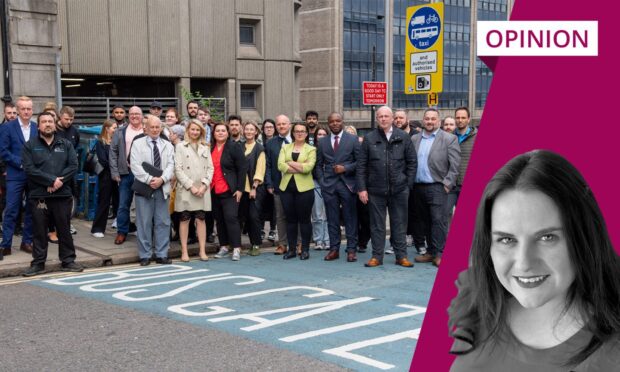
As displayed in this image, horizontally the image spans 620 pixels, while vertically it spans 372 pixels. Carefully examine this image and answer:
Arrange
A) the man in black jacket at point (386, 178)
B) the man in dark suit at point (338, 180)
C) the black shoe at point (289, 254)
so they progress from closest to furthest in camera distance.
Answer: the man in black jacket at point (386, 178), the man in dark suit at point (338, 180), the black shoe at point (289, 254)

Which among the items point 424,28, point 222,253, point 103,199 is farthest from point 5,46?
point 424,28

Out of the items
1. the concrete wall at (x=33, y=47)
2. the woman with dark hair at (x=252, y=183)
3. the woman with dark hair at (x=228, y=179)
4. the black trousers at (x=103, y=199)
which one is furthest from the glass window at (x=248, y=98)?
the woman with dark hair at (x=228, y=179)

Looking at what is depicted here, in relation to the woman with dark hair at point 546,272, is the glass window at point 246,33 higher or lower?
higher

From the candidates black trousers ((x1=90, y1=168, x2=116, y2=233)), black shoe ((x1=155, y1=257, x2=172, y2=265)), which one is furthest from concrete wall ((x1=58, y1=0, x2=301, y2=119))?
black shoe ((x1=155, y1=257, x2=172, y2=265))

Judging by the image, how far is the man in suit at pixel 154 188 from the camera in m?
9.55

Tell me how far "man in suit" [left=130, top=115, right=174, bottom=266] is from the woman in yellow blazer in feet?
5.07

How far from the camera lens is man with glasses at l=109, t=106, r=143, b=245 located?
10.5m

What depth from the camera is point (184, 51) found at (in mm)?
29281

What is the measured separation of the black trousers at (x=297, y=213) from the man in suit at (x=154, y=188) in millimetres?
1607

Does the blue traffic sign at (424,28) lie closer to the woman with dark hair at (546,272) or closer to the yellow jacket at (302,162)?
the yellow jacket at (302,162)

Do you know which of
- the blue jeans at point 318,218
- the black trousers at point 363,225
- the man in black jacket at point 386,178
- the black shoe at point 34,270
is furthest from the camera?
the blue jeans at point 318,218

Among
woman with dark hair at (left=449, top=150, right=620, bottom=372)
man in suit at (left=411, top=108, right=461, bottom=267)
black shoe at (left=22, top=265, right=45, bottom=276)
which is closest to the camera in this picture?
woman with dark hair at (left=449, top=150, right=620, bottom=372)

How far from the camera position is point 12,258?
9.32 meters

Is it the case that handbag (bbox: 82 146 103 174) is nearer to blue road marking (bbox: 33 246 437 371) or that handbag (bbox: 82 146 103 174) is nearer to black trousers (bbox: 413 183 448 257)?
blue road marking (bbox: 33 246 437 371)
